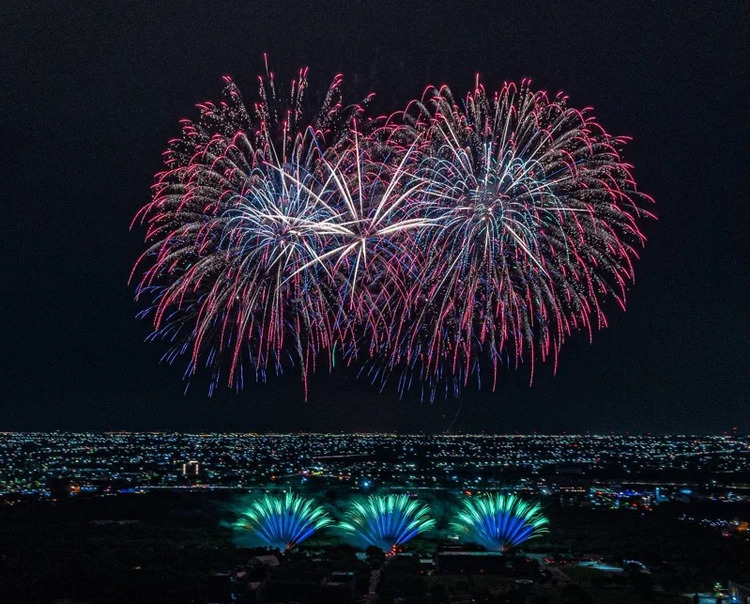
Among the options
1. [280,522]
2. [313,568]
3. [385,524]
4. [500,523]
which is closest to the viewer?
[313,568]

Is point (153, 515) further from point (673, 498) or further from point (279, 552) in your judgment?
point (673, 498)

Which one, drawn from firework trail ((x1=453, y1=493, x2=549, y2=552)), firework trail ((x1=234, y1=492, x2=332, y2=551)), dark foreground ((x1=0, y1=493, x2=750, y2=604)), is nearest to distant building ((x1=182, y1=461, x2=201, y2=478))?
dark foreground ((x1=0, y1=493, x2=750, y2=604))

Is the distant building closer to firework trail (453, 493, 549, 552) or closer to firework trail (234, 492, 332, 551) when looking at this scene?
firework trail (234, 492, 332, 551)

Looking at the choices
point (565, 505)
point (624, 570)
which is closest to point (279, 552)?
point (624, 570)

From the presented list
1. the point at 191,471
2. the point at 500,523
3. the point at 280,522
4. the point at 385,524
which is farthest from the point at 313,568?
the point at 191,471

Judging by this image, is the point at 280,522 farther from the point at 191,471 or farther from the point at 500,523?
the point at 191,471

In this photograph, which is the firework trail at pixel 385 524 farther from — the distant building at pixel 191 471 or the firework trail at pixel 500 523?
the distant building at pixel 191 471

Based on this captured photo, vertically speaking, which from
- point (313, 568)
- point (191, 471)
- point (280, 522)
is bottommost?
point (191, 471)
